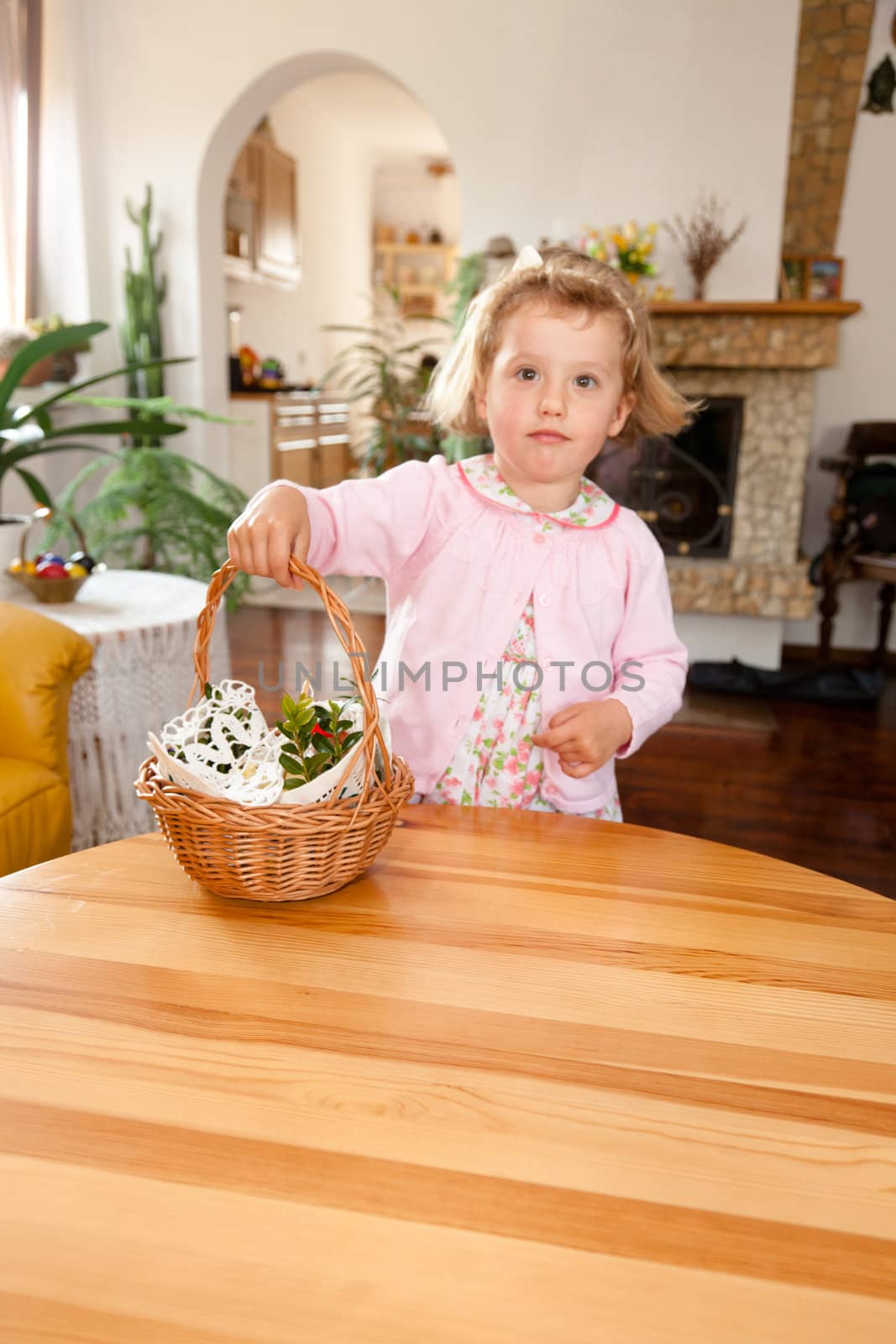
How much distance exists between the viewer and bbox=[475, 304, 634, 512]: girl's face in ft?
3.87

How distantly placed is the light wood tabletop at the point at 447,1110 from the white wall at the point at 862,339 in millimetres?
4001

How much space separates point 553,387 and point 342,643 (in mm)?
541

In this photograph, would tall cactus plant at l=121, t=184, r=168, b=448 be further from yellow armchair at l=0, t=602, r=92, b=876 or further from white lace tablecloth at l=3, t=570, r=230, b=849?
yellow armchair at l=0, t=602, r=92, b=876

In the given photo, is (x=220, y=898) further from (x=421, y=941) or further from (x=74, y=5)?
(x=74, y=5)

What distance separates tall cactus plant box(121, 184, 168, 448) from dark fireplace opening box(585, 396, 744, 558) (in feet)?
6.43

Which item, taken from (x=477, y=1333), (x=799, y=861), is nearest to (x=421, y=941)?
(x=477, y=1333)

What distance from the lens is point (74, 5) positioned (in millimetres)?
4285

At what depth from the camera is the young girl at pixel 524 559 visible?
3.90 ft

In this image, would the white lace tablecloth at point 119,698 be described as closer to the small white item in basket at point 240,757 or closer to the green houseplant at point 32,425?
the green houseplant at point 32,425

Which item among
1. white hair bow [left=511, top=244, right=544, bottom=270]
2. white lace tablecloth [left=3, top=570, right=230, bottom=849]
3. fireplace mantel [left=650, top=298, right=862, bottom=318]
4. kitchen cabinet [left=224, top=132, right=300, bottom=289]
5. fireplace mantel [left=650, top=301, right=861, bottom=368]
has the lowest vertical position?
white lace tablecloth [left=3, top=570, right=230, bottom=849]

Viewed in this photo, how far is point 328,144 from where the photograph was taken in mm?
7773

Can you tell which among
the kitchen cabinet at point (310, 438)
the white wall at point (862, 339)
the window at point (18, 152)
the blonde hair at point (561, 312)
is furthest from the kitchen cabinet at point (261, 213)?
the blonde hair at point (561, 312)

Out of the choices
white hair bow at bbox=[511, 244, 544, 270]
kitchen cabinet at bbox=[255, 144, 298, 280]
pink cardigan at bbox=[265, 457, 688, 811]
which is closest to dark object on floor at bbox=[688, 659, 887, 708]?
pink cardigan at bbox=[265, 457, 688, 811]

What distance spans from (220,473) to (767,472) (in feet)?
8.08
